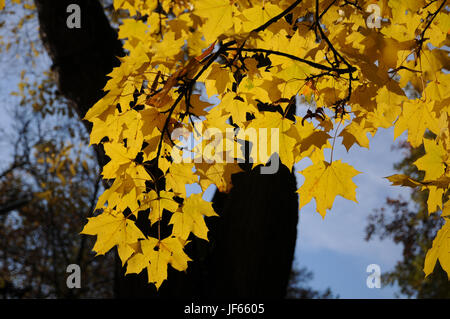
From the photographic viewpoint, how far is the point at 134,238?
1.55m

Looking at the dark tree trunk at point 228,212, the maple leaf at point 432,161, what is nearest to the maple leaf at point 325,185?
the maple leaf at point 432,161

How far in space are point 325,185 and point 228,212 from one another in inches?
57.5

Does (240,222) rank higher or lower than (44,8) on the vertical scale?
lower

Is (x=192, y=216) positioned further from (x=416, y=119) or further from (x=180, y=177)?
(x=416, y=119)

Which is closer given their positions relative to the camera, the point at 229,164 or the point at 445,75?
the point at 229,164

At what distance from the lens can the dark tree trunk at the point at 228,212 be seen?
2764mm

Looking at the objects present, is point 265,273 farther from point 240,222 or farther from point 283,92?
point 283,92

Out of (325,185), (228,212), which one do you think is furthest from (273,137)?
(228,212)

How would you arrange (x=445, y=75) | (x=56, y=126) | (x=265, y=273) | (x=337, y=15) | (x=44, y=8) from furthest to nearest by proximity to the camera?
(x=56, y=126) → (x=44, y=8) → (x=265, y=273) → (x=337, y=15) → (x=445, y=75)

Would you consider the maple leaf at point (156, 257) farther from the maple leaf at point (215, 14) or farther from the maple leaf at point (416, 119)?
the maple leaf at point (416, 119)

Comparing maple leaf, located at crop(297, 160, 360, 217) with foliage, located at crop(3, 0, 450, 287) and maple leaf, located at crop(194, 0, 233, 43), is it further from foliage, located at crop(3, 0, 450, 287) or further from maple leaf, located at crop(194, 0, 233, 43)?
maple leaf, located at crop(194, 0, 233, 43)

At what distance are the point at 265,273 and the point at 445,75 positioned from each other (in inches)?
72.4

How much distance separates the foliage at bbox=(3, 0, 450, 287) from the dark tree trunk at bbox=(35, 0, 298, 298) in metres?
1.20

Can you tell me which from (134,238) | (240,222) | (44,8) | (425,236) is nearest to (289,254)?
(240,222)
